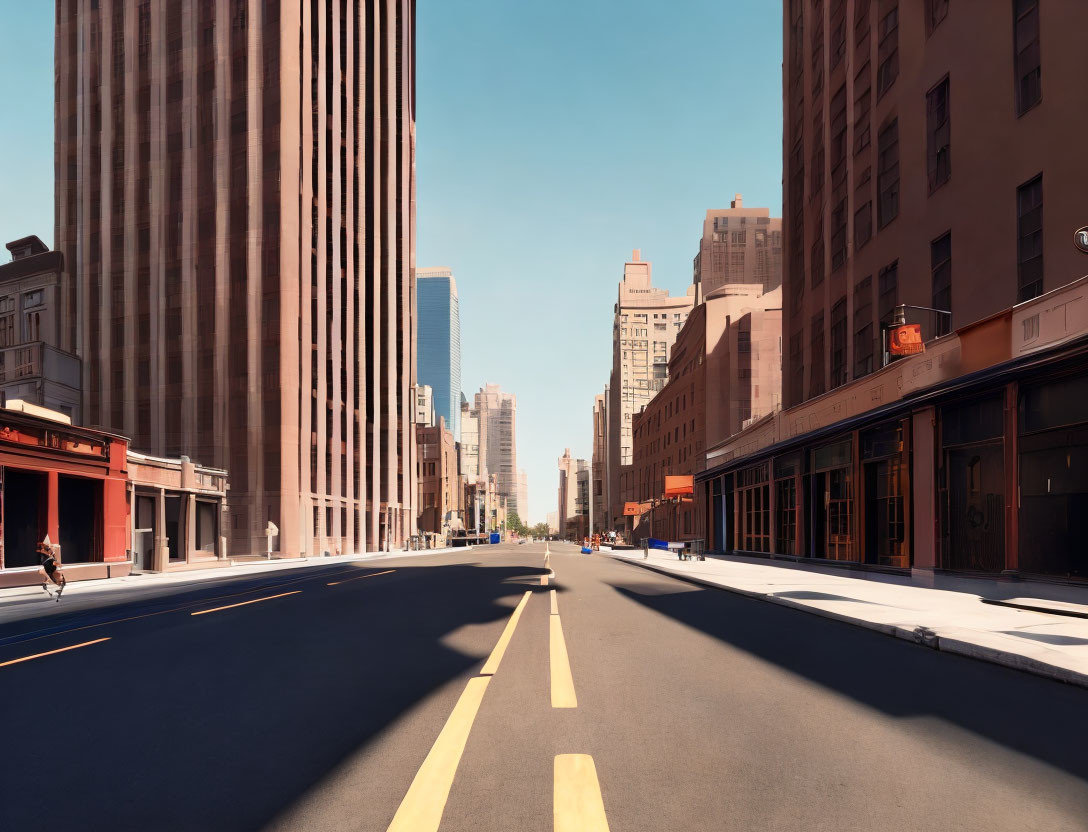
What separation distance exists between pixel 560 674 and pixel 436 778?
11.2ft

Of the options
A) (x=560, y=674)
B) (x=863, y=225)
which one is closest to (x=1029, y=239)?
(x=863, y=225)

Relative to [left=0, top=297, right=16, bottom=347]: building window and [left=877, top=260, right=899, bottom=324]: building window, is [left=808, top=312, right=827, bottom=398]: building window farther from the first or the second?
[left=0, top=297, right=16, bottom=347]: building window

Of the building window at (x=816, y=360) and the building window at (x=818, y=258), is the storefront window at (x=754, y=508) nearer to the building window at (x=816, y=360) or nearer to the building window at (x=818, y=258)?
the building window at (x=816, y=360)

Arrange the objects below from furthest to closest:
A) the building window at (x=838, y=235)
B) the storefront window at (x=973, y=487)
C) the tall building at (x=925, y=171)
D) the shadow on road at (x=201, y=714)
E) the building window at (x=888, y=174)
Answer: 1. the building window at (x=838, y=235)
2. the building window at (x=888, y=174)
3. the storefront window at (x=973, y=487)
4. the tall building at (x=925, y=171)
5. the shadow on road at (x=201, y=714)

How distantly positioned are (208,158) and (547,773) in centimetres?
6149

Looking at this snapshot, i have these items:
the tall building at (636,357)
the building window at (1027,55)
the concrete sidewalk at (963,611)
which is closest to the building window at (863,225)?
the building window at (1027,55)

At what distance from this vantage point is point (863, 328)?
28500 mm

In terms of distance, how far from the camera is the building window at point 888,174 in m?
26.2

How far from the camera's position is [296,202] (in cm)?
5556

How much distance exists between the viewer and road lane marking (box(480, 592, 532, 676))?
8.12m

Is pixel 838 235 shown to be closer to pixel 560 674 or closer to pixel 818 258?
pixel 818 258

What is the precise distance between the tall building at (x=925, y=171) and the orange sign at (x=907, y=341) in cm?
122

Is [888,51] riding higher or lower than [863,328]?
higher

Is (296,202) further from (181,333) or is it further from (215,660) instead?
(215,660)
